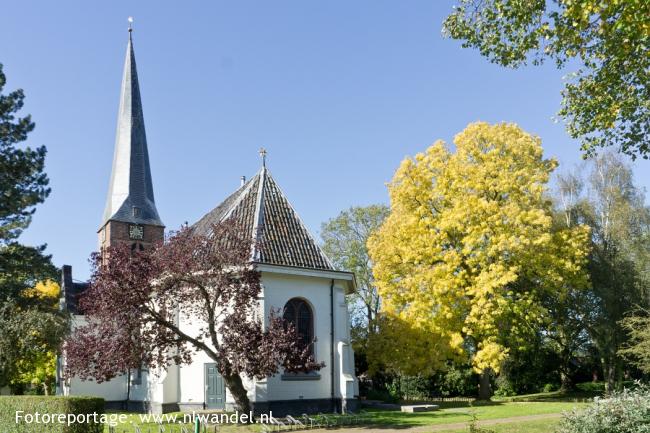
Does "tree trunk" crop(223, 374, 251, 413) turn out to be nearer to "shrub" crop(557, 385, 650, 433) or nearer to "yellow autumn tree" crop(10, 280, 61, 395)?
"yellow autumn tree" crop(10, 280, 61, 395)

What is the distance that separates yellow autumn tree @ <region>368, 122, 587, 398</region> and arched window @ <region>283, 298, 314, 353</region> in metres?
6.88

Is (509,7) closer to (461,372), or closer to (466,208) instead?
(466,208)

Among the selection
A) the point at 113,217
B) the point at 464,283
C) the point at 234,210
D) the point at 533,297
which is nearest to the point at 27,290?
the point at 113,217

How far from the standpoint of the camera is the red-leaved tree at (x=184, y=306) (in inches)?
738

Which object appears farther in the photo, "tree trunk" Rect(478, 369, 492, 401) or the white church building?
"tree trunk" Rect(478, 369, 492, 401)

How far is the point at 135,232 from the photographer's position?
3656 centimetres

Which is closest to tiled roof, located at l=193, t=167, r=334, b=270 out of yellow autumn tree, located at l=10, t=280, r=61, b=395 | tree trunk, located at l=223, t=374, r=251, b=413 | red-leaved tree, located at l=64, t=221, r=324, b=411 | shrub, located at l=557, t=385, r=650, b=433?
red-leaved tree, located at l=64, t=221, r=324, b=411

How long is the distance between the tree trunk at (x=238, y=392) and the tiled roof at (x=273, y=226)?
4.49m

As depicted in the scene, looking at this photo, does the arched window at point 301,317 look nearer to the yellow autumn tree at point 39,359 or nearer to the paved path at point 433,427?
the paved path at point 433,427

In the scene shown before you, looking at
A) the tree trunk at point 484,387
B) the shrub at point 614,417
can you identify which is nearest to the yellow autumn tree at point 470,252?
the tree trunk at point 484,387

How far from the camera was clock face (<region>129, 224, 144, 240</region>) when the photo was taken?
36469mm

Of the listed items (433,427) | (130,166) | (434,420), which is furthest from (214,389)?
(130,166)

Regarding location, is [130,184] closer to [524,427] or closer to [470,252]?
[470,252]

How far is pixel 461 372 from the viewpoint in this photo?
37438 mm
